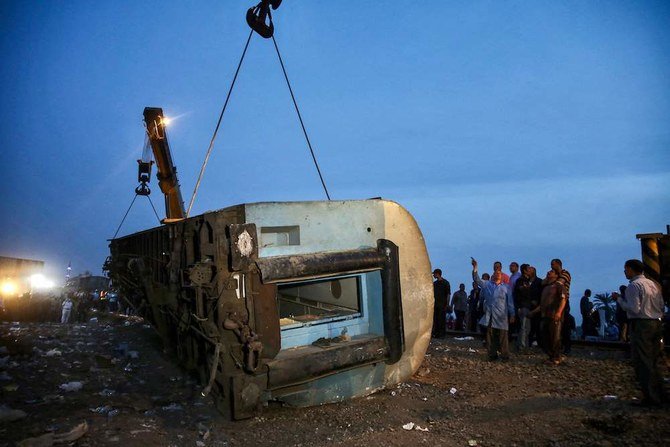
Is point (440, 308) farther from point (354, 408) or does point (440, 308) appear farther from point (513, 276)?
point (354, 408)

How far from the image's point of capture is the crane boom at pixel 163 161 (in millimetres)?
9297

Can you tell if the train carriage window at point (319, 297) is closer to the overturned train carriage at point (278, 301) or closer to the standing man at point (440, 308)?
the overturned train carriage at point (278, 301)

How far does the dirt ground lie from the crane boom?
13.4 feet

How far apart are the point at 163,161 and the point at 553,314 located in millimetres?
8959

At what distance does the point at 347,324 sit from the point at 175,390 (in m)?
2.53

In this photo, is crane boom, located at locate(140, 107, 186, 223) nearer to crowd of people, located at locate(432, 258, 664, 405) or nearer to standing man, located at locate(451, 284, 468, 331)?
crowd of people, located at locate(432, 258, 664, 405)

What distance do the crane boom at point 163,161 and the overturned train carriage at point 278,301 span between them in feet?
11.9

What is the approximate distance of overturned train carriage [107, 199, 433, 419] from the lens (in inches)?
166

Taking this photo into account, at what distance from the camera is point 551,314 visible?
645 cm

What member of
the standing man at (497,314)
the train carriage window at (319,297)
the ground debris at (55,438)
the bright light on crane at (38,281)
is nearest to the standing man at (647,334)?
the standing man at (497,314)

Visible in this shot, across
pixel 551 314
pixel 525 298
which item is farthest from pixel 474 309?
pixel 551 314

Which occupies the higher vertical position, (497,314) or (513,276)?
(513,276)

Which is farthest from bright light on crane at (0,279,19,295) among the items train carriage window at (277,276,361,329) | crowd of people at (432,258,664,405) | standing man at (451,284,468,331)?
standing man at (451,284,468,331)

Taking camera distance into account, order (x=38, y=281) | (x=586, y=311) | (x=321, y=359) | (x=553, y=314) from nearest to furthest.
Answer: (x=321, y=359), (x=553, y=314), (x=586, y=311), (x=38, y=281)
